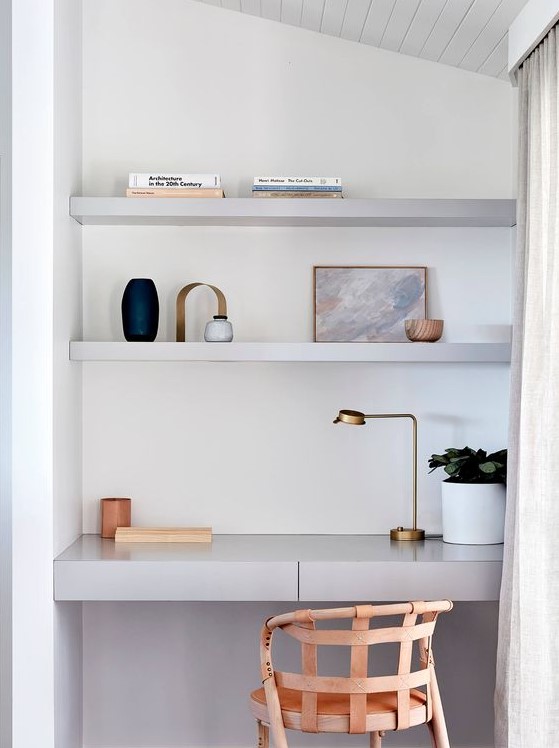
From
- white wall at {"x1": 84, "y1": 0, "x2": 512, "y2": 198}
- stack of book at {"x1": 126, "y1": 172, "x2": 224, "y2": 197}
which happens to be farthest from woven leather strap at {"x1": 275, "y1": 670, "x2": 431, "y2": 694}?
white wall at {"x1": 84, "y1": 0, "x2": 512, "y2": 198}

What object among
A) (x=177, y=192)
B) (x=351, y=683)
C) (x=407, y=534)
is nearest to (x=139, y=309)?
(x=177, y=192)

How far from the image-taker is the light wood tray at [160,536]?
318cm

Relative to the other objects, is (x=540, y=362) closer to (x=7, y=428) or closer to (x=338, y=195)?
(x=338, y=195)

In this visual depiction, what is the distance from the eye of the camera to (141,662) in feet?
11.0

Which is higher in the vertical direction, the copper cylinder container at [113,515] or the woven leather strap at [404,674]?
the copper cylinder container at [113,515]

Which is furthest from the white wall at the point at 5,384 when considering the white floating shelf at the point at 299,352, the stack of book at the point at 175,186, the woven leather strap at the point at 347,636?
the woven leather strap at the point at 347,636

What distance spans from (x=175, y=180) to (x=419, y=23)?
0.97 metres

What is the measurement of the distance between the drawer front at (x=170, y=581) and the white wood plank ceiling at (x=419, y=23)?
181cm

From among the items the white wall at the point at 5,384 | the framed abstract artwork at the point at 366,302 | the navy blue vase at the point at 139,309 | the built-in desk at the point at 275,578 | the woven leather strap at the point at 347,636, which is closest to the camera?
the woven leather strap at the point at 347,636

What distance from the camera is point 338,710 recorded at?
2479 millimetres

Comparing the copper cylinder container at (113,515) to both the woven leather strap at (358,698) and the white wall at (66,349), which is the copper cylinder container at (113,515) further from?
the woven leather strap at (358,698)

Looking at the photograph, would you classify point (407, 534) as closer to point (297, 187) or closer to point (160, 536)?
point (160, 536)

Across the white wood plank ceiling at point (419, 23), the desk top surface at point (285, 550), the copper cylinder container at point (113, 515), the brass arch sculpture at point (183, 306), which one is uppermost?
the white wood plank ceiling at point (419, 23)

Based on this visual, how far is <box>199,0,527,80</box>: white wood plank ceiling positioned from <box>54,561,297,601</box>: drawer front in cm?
181
